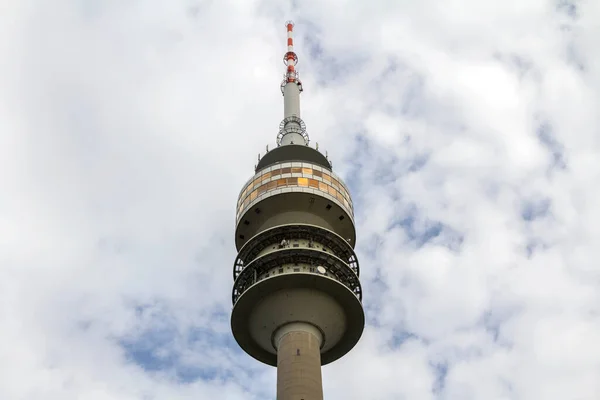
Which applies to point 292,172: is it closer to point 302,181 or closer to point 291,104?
point 302,181

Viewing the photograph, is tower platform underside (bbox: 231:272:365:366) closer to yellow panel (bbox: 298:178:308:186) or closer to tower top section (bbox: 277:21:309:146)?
yellow panel (bbox: 298:178:308:186)

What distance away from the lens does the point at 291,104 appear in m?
62.0

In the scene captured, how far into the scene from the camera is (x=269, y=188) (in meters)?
49.8

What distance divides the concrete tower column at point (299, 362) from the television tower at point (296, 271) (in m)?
0.06

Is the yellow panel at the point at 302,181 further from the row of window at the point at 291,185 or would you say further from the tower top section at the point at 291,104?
the tower top section at the point at 291,104

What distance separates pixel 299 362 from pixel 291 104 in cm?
2802

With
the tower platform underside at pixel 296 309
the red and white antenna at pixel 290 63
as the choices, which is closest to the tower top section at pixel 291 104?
the red and white antenna at pixel 290 63

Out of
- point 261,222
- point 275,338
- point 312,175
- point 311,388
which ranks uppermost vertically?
point 312,175

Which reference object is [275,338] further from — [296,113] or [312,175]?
[296,113]

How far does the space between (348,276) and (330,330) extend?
403 centimetres

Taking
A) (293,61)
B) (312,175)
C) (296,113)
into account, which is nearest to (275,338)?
(312,175)

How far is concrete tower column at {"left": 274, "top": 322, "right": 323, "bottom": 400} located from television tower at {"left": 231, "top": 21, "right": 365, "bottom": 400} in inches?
2.3

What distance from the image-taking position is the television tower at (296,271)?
42594mm

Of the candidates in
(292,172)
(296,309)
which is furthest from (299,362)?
(292,172)
